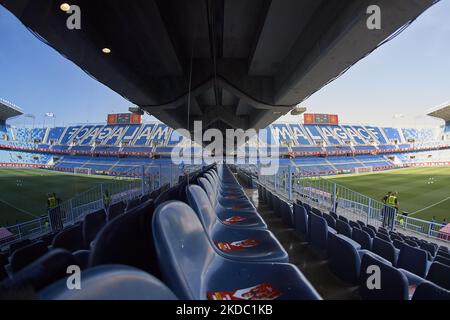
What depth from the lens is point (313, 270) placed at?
8.54 feet

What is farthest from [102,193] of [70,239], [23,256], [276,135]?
[276,135]

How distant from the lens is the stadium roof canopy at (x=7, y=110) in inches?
544

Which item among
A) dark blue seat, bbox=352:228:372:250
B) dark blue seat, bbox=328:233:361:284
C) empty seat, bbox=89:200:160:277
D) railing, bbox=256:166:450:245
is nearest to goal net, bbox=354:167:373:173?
railing, bbox=256:166:450:245

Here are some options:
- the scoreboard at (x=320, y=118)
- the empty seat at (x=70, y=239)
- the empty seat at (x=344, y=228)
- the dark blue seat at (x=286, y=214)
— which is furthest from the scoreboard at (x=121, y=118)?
the scoreboard at (x=320, y=118)

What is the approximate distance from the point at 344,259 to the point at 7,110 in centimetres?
1857

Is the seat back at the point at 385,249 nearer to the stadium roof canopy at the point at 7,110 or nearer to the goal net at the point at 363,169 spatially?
the stadium roof canopy at the point at 7,110

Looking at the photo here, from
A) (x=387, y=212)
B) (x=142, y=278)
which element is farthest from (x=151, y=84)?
(x=387, y=212)

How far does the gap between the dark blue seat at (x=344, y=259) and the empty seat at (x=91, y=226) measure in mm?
2529

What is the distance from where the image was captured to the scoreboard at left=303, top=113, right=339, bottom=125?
55.5m

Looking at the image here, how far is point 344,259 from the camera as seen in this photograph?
2375 mm

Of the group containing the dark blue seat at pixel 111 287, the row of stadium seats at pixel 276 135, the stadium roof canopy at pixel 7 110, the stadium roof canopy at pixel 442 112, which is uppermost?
the stadium roof canopy at pixel 442 112

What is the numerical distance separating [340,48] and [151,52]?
332 cm

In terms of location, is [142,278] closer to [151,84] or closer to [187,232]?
[187,232]

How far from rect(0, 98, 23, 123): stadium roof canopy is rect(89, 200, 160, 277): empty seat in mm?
17368
